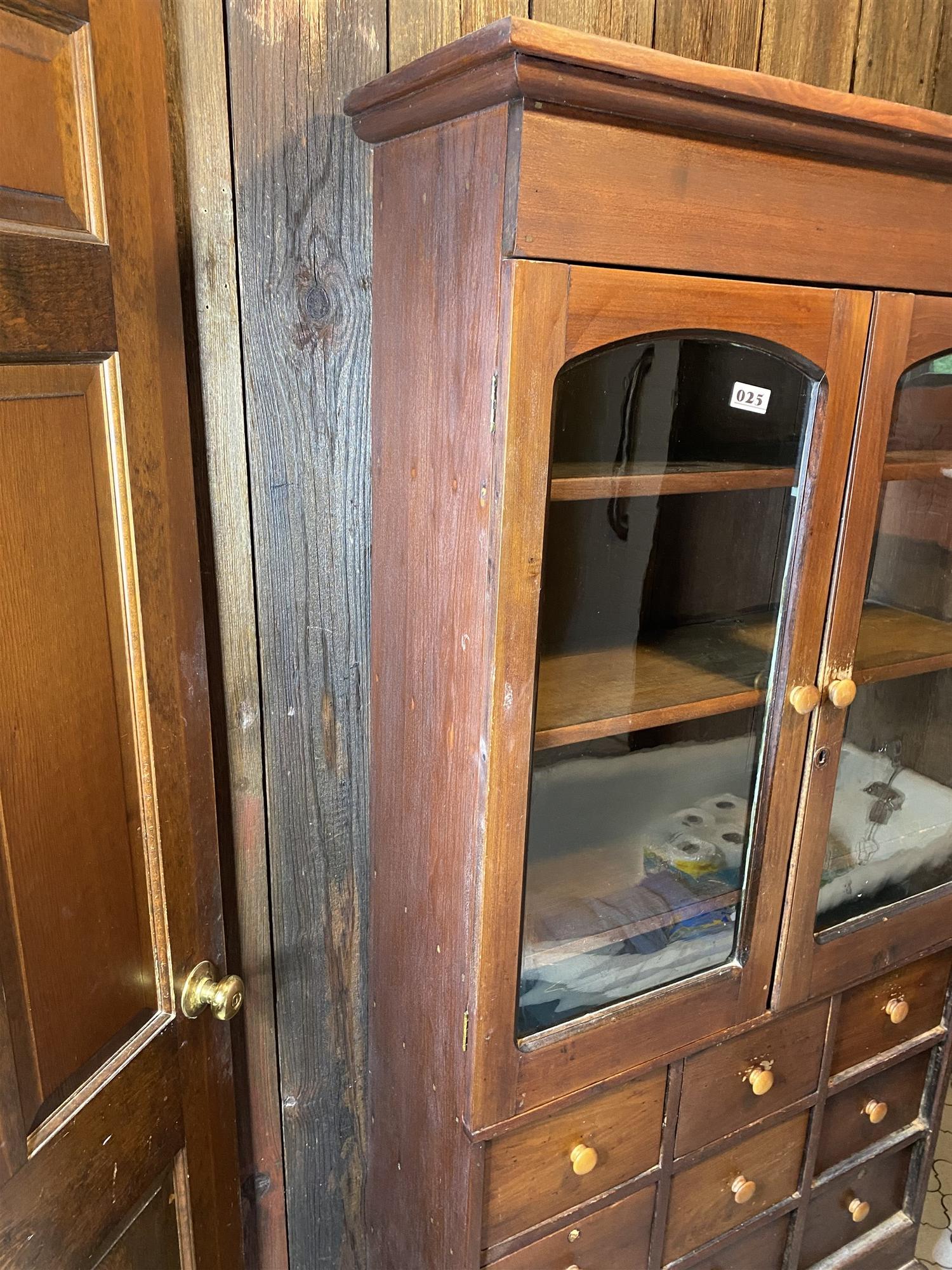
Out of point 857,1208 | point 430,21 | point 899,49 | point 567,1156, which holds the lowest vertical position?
point 857,1208

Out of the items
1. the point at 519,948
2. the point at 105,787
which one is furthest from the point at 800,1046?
the point at 105,787

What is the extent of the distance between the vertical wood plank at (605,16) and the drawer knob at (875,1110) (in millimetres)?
1376

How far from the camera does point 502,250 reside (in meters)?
0.69

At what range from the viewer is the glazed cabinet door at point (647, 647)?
762mm

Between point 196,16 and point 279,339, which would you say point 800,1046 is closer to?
point 279,339

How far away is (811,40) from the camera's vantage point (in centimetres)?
118

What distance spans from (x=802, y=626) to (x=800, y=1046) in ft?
1.85

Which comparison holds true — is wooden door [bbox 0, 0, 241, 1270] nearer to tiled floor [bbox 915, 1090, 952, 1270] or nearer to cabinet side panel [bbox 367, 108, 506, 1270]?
cabinet side panel [bbox 367, 108, 506, 1270]

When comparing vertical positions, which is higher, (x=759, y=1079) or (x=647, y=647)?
(x=647, y=647)

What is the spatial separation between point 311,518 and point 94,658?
1.09 feet

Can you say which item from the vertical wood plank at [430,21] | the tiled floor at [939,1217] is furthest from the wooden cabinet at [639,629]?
the tiled floor at [939,1217]

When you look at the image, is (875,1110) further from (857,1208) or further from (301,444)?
(301,444)

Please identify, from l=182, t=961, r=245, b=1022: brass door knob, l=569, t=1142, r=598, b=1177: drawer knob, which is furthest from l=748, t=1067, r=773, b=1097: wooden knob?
l=182, t=961, r=245, b=1022: brass door knob

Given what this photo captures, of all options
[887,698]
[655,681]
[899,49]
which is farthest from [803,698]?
[899,49]
